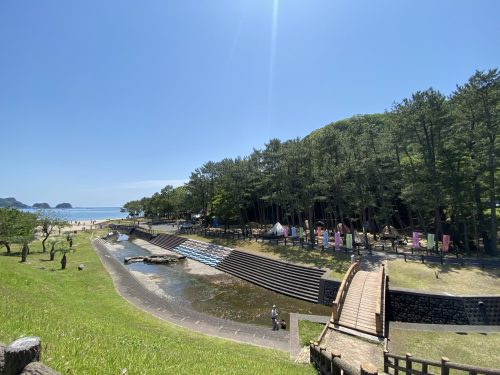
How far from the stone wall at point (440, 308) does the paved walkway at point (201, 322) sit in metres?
8.19

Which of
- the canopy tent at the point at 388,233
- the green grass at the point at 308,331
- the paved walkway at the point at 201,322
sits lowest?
the paved walkway at the point at 201,322

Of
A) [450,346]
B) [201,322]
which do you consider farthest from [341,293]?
[201,322]

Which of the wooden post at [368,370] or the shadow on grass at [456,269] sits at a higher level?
the wooden post at [368,370]

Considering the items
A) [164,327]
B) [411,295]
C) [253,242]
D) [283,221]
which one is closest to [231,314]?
[164,327]

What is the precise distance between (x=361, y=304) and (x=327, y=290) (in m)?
4.42

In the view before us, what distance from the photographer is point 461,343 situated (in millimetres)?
13320

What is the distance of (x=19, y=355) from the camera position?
3.89 meters

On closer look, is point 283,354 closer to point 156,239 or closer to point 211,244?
point 211,244

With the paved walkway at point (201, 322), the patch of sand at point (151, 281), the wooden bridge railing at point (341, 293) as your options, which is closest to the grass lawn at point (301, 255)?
the wooden bridge railing at point (341, 293)

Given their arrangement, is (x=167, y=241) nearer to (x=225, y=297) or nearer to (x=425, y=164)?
(x=225, y=297)

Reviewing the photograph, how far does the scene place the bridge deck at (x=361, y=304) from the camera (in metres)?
14.7

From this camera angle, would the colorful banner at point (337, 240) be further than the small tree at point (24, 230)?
No

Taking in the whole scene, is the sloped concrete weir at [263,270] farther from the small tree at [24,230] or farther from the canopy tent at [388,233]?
the small tree at [24,230]

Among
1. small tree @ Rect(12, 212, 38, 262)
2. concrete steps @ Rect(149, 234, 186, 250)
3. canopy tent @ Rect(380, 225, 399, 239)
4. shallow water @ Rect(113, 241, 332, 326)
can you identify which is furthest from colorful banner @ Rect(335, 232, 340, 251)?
small tree @ Rect(12, 212, 38, 262)
